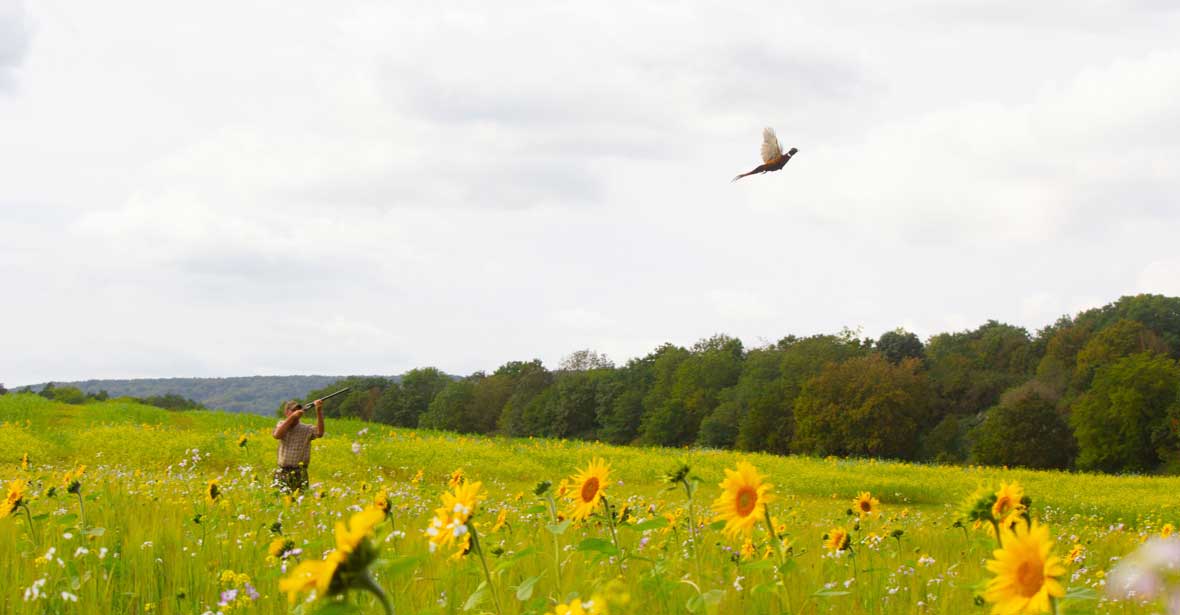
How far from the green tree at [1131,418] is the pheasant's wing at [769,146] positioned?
139ft

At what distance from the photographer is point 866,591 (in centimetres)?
426

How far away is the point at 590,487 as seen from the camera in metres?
3.12

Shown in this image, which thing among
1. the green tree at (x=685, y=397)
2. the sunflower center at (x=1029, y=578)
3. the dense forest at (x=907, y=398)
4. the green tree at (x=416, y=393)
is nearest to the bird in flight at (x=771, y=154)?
the sunflower center at (x=1029, y=578)

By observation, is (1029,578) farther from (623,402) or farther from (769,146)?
(623,402)

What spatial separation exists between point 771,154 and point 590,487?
A: 8.89 ft

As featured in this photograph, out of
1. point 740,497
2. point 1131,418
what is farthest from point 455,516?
point 1131,418

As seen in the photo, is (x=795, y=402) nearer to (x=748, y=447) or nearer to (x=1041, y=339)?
(x=748, y=447)

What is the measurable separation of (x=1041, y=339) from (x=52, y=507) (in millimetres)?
62550

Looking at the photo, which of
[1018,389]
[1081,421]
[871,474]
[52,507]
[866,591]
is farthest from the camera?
[1018,389]

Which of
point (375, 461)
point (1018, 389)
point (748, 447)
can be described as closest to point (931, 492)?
point (375, 461)

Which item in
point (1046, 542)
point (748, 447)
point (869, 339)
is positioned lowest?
point (748, 447)

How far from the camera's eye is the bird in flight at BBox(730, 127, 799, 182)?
16.3 feet

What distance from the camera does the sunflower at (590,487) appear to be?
3.03 metres

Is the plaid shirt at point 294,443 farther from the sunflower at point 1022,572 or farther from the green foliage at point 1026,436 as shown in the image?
the green foliage at point 1026,436
